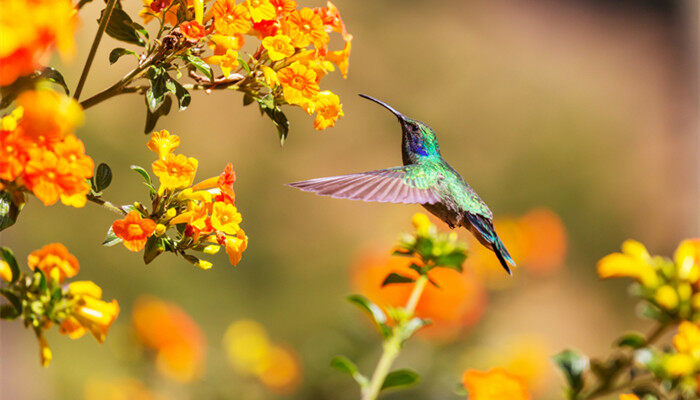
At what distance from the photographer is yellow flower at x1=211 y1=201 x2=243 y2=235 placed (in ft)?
2.74

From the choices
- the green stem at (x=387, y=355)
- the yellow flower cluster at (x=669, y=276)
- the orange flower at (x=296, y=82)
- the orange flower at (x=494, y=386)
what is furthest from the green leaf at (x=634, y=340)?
the orange flower at (x=296, y=82)

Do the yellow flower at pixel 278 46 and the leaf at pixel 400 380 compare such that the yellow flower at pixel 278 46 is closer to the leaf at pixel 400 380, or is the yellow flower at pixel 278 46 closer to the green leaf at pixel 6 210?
the green leaf at pixel 6 210

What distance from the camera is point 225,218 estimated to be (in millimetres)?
845

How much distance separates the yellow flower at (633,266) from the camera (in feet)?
3.83

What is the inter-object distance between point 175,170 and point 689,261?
33.6 inches

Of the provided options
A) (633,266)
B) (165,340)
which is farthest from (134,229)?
(165,340)

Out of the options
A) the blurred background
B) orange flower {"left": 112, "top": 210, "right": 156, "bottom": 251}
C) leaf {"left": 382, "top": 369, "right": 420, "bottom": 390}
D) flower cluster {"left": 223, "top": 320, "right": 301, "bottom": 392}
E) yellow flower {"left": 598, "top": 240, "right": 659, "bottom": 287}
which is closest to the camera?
orange flower {"left": 112, "top": 210, "right": 156, "bottom": 251}

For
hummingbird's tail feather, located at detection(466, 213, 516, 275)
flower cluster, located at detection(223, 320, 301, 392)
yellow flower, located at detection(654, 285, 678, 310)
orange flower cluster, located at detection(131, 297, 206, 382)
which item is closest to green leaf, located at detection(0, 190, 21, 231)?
hummingbird's tail feather, located at detection(466, 213, 516, 275)

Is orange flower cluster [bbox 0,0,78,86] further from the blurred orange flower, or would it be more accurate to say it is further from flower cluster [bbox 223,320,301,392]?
Answer: flower cluster [bbox 223,320,301,392]

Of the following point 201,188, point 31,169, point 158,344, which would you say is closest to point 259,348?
point 158,344

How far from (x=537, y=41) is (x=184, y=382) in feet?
16.5

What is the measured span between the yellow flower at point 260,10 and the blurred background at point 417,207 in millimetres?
1201

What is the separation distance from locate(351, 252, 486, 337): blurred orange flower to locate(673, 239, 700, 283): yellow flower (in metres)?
0.81

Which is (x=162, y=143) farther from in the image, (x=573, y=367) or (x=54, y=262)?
(x=573, y=367)
